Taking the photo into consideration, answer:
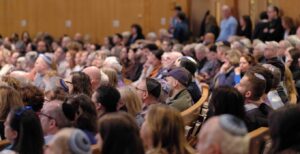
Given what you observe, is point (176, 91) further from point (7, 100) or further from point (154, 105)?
point (154, 105)

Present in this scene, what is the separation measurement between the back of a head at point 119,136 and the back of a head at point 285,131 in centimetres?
79

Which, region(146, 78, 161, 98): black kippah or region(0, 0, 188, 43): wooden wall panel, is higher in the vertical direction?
region(146, 78, 161, 98): black kippah

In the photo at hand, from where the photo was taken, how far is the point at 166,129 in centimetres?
432

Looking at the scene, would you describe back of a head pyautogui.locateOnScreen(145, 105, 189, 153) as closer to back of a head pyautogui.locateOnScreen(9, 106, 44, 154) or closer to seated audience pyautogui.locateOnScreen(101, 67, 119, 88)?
back of a head pyautogui.locateOnScreen(9, 106, 44, 154)

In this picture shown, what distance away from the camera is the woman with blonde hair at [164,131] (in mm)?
4285

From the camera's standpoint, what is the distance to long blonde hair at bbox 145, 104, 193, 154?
4285 mm

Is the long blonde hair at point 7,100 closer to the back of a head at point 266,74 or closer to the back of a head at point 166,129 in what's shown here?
the back of a head at point 166,129

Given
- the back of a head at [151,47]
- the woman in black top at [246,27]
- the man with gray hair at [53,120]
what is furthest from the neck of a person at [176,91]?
the woman in black top at [246,27]

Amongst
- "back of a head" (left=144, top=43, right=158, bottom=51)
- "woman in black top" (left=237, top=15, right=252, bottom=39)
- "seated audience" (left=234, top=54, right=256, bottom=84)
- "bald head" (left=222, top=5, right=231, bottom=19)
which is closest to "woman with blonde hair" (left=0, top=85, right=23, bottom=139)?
"seated audience" (left=234, top=54, right=256, bottom=84)

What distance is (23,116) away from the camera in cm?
454

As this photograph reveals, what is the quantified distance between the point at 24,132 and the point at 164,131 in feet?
2.97

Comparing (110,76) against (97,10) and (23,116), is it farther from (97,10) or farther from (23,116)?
(97,10)

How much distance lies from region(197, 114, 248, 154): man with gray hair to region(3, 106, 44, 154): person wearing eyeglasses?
111cm

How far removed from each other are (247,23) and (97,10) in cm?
627
